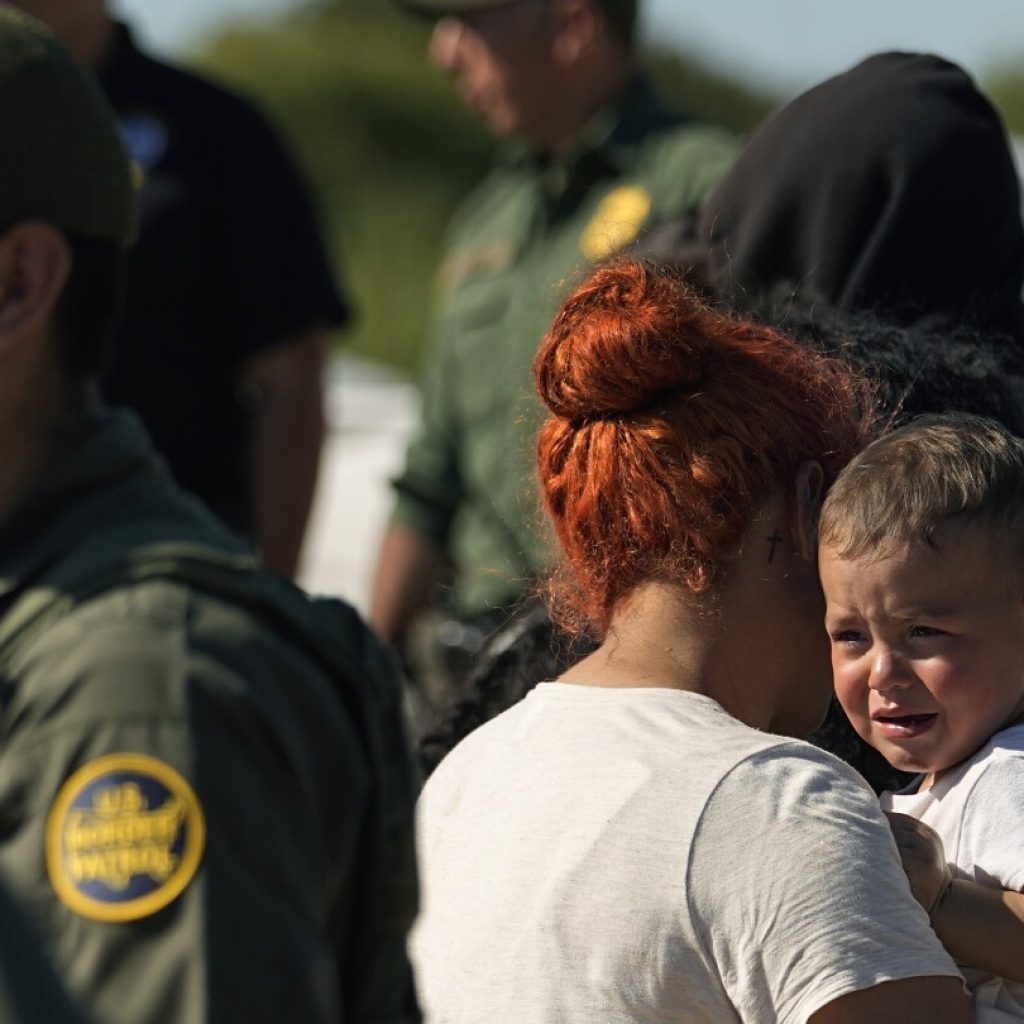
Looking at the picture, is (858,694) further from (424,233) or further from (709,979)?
(424,233)

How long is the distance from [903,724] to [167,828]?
0.89 meters

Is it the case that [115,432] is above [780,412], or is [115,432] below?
above

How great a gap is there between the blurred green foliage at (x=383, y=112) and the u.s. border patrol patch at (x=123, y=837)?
18.1 m

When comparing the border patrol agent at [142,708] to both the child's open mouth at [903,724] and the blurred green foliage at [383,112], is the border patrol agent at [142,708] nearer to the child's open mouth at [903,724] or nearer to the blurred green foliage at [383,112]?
the child's open mouth at [903,724]

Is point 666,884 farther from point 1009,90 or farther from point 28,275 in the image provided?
point 1009,90

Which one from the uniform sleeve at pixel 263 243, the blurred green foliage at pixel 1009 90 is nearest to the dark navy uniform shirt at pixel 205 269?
the uniform sleeve at pixel 263 243

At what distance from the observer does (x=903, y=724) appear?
6.48ft

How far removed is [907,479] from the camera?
1.94 meters

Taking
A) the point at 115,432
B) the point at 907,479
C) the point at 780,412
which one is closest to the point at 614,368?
the point at 780,412

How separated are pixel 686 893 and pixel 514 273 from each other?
2.84 meters

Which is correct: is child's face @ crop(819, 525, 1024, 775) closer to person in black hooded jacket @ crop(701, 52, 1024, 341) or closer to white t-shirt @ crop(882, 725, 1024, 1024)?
white t-shirt @ crop(882, 725, 1024, 1024)

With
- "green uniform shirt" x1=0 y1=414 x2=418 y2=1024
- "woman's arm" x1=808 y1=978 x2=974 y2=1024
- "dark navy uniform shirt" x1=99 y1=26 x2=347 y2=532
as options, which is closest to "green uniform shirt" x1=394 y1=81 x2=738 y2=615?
"dark navy uniform shirt" x1=99 y1=26 x2=347 y2=532

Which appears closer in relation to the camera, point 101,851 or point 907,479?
point 101,851

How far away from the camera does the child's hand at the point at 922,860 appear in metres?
1.83
